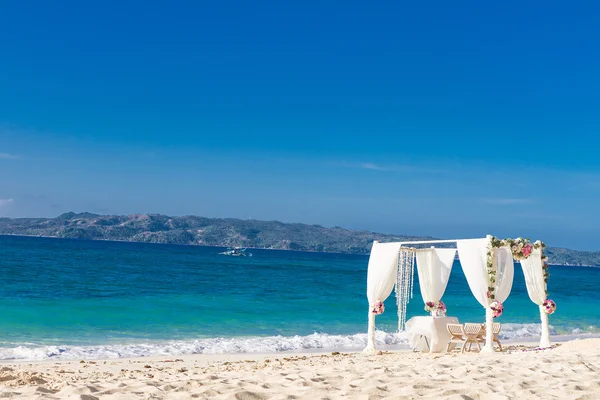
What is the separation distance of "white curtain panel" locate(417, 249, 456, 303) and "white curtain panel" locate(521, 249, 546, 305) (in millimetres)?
1489

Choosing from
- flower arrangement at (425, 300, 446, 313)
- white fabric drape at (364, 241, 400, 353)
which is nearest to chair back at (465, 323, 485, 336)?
white fabric drape at (364, 241, 400, 353)

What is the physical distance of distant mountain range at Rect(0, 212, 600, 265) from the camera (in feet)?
332

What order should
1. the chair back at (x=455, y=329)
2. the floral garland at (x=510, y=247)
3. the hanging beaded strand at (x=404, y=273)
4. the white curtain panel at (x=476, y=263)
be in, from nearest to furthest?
the floral garland at (x=510, y=247) < the white curtain panel at (x=476, y=263) < the chair back at (x=455, y=329) < the hanging beaded strand at (x=404, y=273)

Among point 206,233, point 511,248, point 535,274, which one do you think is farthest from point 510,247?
point 206,233

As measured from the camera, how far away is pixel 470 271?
34.4 feet

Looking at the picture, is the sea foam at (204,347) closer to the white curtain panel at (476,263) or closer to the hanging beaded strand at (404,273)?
the hanging beaded strand at (404,273)

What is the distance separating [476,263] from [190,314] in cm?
1099

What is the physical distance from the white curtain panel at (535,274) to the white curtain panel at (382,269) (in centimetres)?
252

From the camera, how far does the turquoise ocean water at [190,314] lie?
12.6m

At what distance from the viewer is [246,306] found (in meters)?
21.8

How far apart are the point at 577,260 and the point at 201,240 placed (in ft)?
231

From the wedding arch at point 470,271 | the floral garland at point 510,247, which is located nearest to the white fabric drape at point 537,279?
the wedding arch at point 470,271

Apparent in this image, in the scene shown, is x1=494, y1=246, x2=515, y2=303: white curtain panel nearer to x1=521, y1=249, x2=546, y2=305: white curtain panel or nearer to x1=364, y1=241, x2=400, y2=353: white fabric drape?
x1=521, y1=249, x2=546, y2=305: white curtain panel

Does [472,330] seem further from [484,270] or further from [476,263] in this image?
[476,263]
